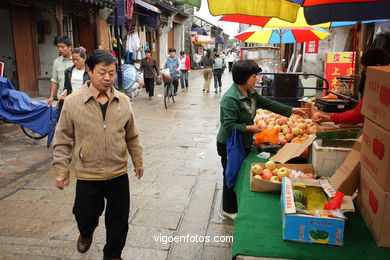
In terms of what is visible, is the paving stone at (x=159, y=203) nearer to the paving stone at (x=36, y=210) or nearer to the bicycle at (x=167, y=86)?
the paving stone at (x=36, y=210)

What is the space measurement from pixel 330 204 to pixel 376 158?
384mm

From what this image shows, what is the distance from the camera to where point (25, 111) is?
6.66 metres

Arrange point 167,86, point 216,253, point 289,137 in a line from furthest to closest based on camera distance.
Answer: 1. point 167,86
2. point 289,137
3. point 216,253

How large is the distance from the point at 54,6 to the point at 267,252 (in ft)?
32.7

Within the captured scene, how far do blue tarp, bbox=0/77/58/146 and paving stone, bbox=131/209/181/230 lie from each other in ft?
11.1

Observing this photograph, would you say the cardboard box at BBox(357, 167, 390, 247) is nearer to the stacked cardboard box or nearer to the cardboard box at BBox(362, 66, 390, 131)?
the stacked cardboard box

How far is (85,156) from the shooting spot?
2758mm

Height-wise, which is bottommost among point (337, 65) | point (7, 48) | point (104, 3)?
point (337, 65)

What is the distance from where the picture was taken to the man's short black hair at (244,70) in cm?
350

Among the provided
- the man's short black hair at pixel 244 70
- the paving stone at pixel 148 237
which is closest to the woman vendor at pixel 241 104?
the man's short black hair at pixel 244 70

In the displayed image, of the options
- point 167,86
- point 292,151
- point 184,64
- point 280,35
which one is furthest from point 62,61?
point 184,64

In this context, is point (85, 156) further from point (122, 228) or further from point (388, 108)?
point (388, 108)

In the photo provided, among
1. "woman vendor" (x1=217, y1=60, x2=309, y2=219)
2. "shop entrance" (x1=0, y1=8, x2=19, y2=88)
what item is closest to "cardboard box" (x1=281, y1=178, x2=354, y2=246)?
"woman vendor" (x1=217, y1=60, x2=309, y2=219)

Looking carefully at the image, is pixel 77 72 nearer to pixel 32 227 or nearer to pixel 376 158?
pixel 32 227
